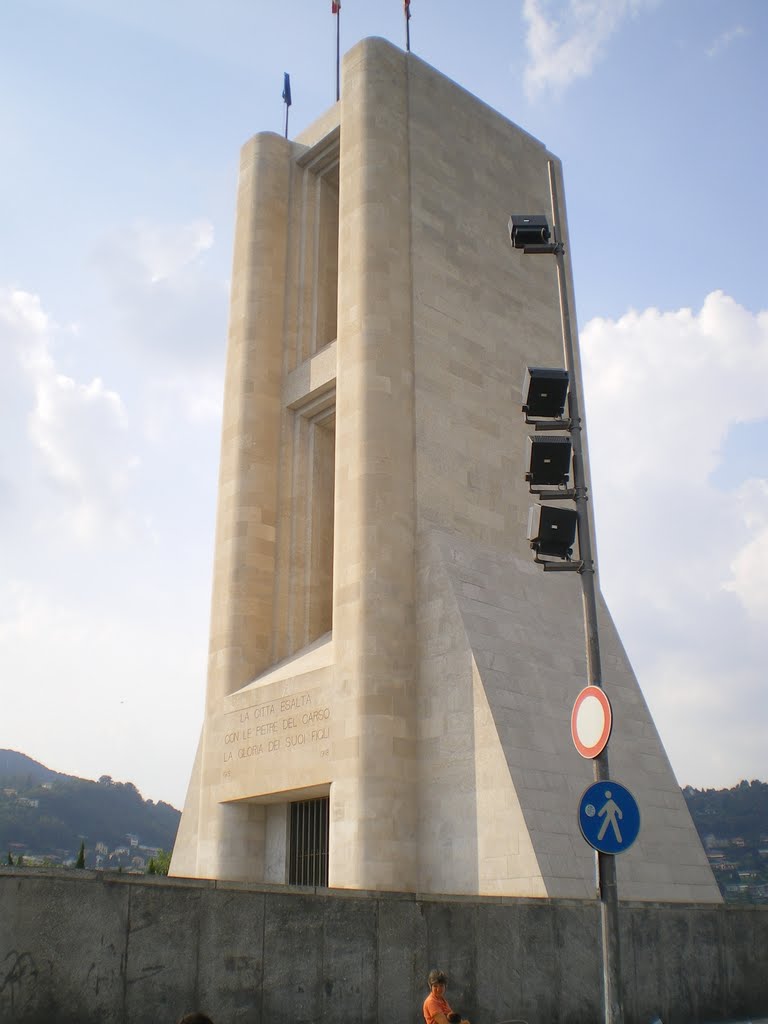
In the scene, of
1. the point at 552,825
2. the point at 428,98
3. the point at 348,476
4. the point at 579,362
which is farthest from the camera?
the point at 579,362

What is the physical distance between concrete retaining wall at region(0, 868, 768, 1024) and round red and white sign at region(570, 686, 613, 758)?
11.1ft

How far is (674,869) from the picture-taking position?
16781mm

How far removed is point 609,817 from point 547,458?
3197 millimetres

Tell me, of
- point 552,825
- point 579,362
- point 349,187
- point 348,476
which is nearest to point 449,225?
point 349,187

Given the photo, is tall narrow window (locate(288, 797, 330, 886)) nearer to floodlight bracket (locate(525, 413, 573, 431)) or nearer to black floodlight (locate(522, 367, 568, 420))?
floodlight bracket (locate(525, 413, 573, 431))

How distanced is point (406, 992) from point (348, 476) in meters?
10.2

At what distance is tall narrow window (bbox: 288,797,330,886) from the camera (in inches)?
731

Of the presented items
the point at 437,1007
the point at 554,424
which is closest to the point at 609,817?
the point at 437,1007

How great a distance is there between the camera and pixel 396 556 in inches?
723

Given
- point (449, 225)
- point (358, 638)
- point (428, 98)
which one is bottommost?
point (358, 638)

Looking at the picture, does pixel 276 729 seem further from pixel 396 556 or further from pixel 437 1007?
pixel 437 1007

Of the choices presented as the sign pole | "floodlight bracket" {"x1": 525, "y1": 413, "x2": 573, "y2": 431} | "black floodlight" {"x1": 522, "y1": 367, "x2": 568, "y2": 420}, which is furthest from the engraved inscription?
"black floodlight" {"x1": 522, "y1": 367, "x2": 568, "y2": 420}

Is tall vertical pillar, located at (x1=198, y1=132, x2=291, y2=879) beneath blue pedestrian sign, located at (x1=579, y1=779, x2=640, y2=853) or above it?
above

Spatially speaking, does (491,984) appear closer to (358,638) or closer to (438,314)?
(358,638)
